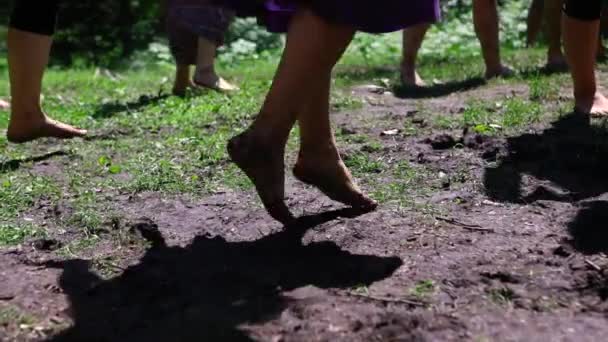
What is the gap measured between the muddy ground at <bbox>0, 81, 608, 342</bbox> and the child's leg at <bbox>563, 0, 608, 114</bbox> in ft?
2.80

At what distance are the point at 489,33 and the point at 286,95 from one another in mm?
3917

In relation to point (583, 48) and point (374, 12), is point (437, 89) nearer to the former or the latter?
point (583, 48)

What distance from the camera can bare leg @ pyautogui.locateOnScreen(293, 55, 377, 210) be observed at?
316cm

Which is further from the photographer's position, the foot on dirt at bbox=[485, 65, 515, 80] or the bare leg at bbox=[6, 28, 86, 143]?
the foot on dirt at bbox=[485, 65, 515, 80]

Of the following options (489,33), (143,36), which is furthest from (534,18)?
(143,36)

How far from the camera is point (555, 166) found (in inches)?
154

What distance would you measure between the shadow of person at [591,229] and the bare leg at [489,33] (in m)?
3.26

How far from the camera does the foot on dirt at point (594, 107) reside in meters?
4.77

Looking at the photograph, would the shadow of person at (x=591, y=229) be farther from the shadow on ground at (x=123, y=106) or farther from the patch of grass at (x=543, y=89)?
the shadow on ground at (x=123, y=106)

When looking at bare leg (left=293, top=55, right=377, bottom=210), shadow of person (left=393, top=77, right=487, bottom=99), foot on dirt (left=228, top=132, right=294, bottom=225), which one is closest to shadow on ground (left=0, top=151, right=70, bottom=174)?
bare leg (left=293, top=55, right=377, bottom=210)

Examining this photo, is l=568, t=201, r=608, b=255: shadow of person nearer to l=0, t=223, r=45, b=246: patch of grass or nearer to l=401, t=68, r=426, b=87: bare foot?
l=0, t=223, r=45, b=246: patch of grass

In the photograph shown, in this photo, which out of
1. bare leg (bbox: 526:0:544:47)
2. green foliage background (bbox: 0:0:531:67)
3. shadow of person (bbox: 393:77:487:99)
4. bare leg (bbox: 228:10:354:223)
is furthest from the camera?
green foliage background (bbox: 0:0:531:67)

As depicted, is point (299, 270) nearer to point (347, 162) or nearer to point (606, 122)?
point (347, 162)

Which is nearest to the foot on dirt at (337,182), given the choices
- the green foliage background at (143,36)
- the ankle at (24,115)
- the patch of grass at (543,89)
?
the ankle at (24,115)
